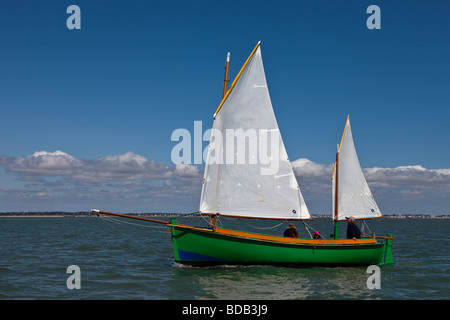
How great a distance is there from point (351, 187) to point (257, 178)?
928cm

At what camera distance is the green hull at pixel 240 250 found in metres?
23.7

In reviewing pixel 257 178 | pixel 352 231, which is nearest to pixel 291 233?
pixel 257 178

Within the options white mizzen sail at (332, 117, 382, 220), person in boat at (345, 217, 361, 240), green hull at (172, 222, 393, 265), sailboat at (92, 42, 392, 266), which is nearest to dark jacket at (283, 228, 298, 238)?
sailboat at (92, 42, 392, 266)

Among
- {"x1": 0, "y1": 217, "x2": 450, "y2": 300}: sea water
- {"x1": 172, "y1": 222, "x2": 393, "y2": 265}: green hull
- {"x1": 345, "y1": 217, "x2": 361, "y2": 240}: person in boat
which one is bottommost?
{"x1": 0, "y1": 217, "x2": 450, "y2": 300}: sea water

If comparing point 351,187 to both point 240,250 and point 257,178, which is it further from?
point 240,250

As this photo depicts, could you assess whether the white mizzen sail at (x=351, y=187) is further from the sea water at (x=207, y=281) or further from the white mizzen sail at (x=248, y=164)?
the white mizzen sail at (x=248, y=164)

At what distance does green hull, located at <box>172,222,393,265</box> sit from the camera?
2367 centimetres

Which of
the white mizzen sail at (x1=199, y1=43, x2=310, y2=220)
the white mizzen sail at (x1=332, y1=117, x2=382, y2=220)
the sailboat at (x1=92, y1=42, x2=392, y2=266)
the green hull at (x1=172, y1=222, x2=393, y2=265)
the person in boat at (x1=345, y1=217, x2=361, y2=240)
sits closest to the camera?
the green hull at (x1=172, y1=222, x2=393, y2=265)

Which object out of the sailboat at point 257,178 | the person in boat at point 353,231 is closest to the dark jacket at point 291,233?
the sailboat at point 257,178

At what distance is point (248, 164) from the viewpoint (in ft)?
82.6

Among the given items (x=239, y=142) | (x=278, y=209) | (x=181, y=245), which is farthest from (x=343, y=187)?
(x=181, y=245)

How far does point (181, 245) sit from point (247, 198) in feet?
15.1

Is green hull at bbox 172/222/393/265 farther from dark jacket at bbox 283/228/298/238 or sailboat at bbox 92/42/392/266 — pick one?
dark jacket at bbox 283/228/298/238
